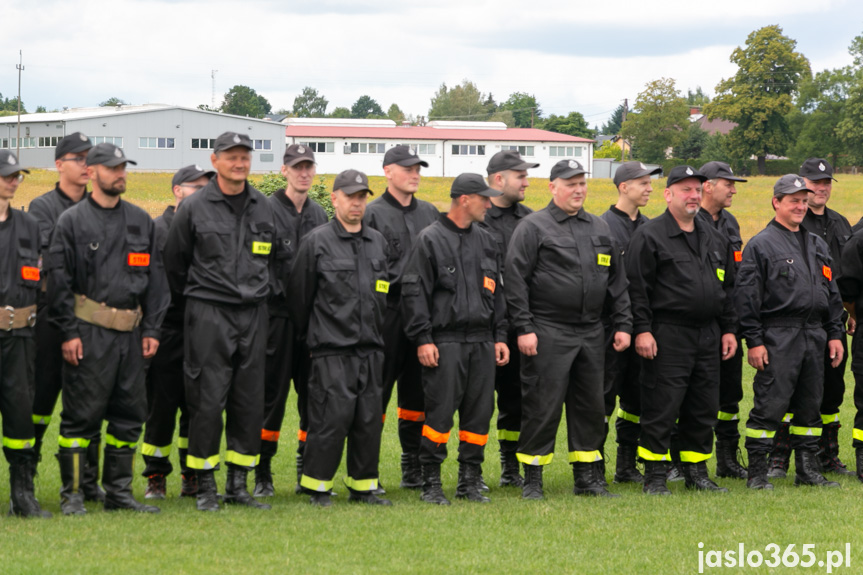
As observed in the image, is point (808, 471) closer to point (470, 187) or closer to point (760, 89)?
point (470, 187)

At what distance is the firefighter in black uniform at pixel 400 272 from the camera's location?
337 inches

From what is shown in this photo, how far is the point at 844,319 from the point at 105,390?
6685 mm

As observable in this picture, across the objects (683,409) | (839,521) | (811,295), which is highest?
(811,295)

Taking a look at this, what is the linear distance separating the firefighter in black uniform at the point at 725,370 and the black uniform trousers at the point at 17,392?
19.6 feet

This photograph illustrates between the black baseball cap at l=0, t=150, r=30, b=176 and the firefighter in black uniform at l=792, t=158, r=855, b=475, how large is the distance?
6941 millimetres

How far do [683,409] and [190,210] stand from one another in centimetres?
450

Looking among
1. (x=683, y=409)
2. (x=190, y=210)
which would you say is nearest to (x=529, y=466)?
(x=683, y=409)

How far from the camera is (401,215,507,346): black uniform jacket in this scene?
7.88 meters

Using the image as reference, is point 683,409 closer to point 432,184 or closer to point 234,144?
point 234,144

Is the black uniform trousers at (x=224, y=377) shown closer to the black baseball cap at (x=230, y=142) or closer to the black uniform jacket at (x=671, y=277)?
the black baseball cap at (x=230, y=142)

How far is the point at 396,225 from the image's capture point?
8727 mm

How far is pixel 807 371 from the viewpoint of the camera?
8773 mm

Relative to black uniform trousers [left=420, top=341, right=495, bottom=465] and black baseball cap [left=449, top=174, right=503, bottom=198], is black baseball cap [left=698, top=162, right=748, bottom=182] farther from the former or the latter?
black uniform trousers [left=420, top=341, right=495, bottom=465]

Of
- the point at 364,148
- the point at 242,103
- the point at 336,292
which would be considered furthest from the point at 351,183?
the point at 242,103
